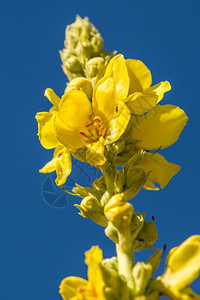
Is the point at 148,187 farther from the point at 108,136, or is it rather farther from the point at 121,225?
the point at 121,225

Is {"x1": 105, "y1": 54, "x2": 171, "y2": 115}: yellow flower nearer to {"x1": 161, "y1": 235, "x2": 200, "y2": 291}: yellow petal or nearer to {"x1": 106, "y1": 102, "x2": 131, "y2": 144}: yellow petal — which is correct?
{"x1": 106, "y1": 102, "x2": 131, "y2": 144}: yellow petal

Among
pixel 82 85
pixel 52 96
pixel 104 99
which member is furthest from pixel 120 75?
pixel 52 96

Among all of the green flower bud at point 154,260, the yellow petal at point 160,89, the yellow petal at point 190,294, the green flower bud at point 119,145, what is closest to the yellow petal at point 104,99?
the green flower bud at point 119,145

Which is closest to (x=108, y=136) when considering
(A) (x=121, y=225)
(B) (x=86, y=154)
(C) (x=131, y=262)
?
(B) (x=86, y=154)

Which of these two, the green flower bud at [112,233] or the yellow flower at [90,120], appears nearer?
the green flower bud at [112,233]

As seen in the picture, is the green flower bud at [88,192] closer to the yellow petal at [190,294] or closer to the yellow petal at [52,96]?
the yellow petal at [52,96]

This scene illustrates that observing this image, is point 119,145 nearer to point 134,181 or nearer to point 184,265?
point 134,181
